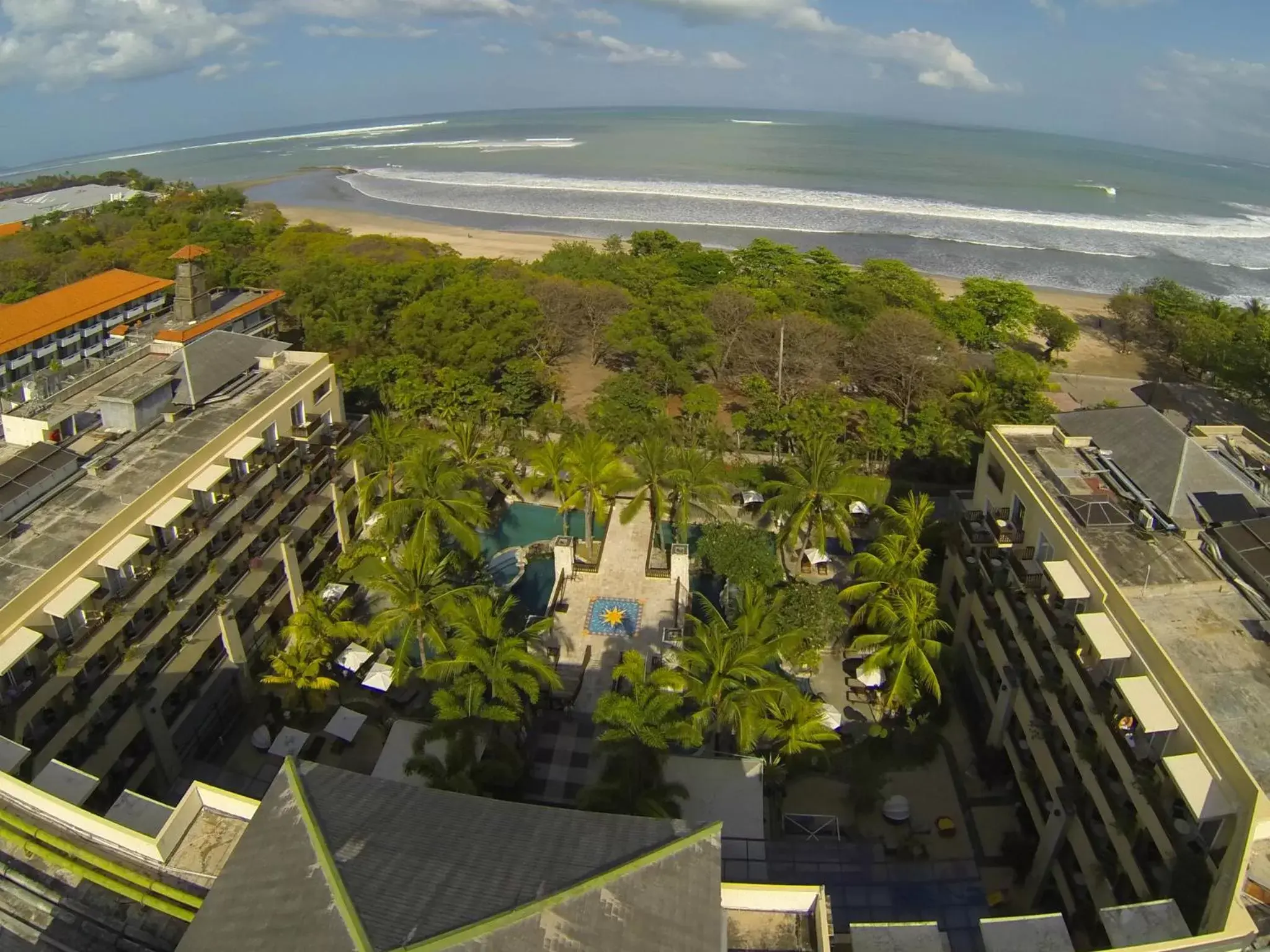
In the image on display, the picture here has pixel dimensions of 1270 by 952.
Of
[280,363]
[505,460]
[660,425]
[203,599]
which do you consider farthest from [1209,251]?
[203,599]

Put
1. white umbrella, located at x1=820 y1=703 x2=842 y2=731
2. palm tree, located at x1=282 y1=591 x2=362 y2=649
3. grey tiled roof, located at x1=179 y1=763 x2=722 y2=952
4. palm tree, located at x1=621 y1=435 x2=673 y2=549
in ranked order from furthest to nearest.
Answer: palm tree, located at x1=621 y1=435 x2=673 y2=549, palm tree, located at x1=282 y1=591 x2=362 y2=649, white umbrella, located at x1=820 y1=703 x2=842 y2=731, grey tiled roof, located at x1=179 y1=763 x2=722 y2=952

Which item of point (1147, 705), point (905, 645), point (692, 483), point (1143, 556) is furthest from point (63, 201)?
point (1147, 705)

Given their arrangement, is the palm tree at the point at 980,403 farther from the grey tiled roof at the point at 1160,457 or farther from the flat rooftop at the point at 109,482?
the flat rooftop at the point at 109,482

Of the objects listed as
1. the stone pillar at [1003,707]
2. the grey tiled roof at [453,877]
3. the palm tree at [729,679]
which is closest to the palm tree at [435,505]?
the palm tree at [729,679]

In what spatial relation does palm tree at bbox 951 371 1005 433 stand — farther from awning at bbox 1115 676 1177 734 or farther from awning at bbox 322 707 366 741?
awning at bbox 322 707 366 741

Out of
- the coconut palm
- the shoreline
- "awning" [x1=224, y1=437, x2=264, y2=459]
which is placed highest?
"awning" [x1=224, y1=437, x2=264, y2=459]

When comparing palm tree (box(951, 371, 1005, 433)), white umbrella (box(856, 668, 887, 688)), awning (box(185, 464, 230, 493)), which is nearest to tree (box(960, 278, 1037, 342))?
palm tree (box(951, 371, 1005, 433))
